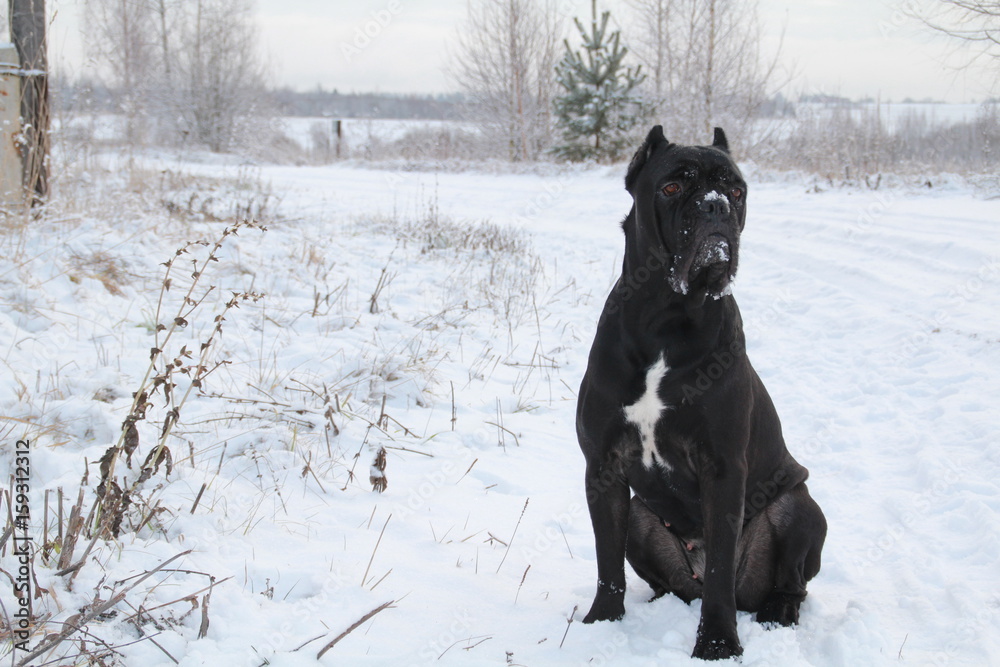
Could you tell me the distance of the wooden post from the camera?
6496 millimetres

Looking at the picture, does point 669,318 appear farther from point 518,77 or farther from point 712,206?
point 518,77

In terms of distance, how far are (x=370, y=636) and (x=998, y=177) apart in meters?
12.0

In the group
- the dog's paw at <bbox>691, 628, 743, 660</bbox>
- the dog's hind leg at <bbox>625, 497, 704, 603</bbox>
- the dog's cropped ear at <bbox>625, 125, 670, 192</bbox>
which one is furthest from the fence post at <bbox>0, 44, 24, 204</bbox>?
the dog's paw at <bbox>691, 628, 743, 660</bbox>

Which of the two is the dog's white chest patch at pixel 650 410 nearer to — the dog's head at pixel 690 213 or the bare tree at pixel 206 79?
the dog's head at pixel 690 213

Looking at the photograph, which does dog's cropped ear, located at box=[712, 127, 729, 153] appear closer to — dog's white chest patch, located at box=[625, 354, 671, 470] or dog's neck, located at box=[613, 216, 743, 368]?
dog's neck, located at box=[613, 216, 743, 368]

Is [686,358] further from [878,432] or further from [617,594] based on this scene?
[878,432]

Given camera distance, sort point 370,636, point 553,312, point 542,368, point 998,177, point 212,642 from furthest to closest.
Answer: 1. point 998,177
2. point 553,312
3. point 542,368
4. point 370,636
5. point 212,642

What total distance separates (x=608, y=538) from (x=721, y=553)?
14.8 inches

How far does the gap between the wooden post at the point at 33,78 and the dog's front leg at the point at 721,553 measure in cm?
641

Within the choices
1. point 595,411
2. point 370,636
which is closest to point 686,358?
point 595,411

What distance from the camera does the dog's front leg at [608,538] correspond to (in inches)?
96.8

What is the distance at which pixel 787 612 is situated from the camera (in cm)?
→ 244

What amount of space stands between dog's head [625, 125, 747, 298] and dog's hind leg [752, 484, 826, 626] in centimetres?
77

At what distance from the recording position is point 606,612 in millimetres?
2463
